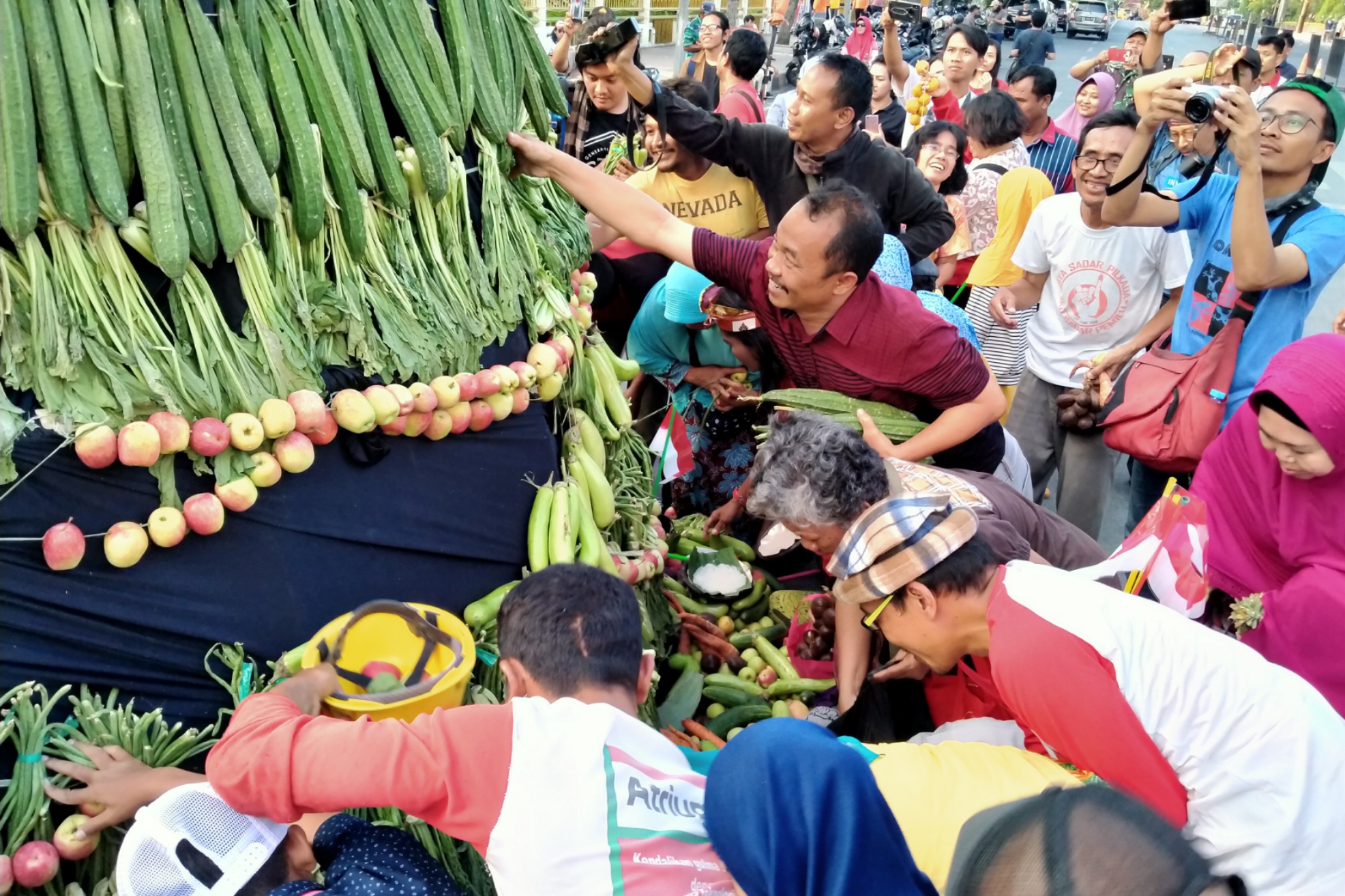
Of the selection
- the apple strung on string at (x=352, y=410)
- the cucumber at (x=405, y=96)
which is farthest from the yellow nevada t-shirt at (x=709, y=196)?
the apple strung on string at (x=352, y=410)

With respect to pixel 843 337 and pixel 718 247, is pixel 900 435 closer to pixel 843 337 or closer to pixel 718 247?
pixel 843 337

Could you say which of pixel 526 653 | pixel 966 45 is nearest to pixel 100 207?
pixel 526 653

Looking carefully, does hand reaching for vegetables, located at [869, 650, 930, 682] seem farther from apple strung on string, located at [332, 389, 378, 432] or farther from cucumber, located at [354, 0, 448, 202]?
cucumber, located at [354, 0, 448, 202]

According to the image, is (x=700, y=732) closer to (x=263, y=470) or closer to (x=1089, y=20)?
(x=263, y=470)

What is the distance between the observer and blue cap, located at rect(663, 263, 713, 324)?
11.9 ft

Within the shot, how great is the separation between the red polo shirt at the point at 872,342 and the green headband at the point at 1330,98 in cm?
134

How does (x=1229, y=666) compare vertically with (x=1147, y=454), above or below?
above

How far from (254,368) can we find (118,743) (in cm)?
81

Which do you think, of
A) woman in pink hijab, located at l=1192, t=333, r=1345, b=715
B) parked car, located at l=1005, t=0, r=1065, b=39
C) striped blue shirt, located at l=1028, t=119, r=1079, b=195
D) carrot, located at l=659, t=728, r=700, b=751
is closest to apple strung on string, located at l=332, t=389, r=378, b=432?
carrot, located at l=659, t=728, r=700, b=751

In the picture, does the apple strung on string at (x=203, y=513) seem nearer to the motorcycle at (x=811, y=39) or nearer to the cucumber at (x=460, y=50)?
the cucumber at (x=460, y=50)

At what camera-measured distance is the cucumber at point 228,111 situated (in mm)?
2018

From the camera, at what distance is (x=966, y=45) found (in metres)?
7.58

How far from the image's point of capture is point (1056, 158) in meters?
6.37

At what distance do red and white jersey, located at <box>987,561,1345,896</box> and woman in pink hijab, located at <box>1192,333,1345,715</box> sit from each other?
72 cm
